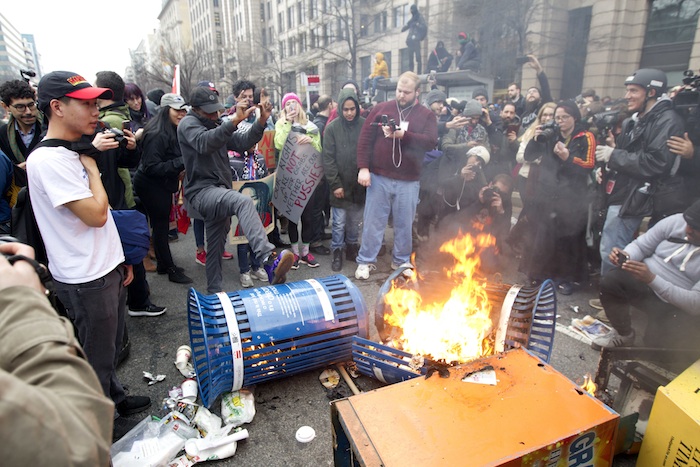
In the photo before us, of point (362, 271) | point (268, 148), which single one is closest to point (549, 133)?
point (362, 271)

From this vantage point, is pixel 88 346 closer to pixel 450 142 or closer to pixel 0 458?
pixel 0 458

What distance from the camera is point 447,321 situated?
3.07 m

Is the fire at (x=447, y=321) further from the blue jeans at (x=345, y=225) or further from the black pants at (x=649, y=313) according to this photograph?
the blue jeans at (x=345, y=225)

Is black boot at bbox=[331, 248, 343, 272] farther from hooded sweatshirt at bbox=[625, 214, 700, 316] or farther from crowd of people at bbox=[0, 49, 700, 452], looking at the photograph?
hooded sweatshirt at bbox=[625, 214, 700, 316]

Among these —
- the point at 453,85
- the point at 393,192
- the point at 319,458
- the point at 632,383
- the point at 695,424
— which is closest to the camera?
the point at 695,424

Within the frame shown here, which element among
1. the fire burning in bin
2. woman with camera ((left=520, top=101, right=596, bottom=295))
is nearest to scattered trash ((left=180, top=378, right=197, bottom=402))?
the fire burning in bin

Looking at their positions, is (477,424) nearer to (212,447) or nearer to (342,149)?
(212,447)

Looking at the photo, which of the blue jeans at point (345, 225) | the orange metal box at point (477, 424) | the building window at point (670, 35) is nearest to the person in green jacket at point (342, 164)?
the blue jeans at point (345, 225)

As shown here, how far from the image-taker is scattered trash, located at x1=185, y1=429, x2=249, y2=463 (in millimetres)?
2461

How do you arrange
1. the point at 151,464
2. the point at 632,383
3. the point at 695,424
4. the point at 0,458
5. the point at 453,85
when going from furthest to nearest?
1. the point at 453,85
2. the point at 632,383
3. the point at 151,464
4. the point at 695,424
5. the point at 0,458

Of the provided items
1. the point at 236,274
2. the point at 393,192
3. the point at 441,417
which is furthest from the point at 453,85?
the point at 441,417

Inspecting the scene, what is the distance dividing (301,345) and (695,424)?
224cm

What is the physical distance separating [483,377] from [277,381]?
5.47 ft

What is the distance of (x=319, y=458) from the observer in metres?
2.51
